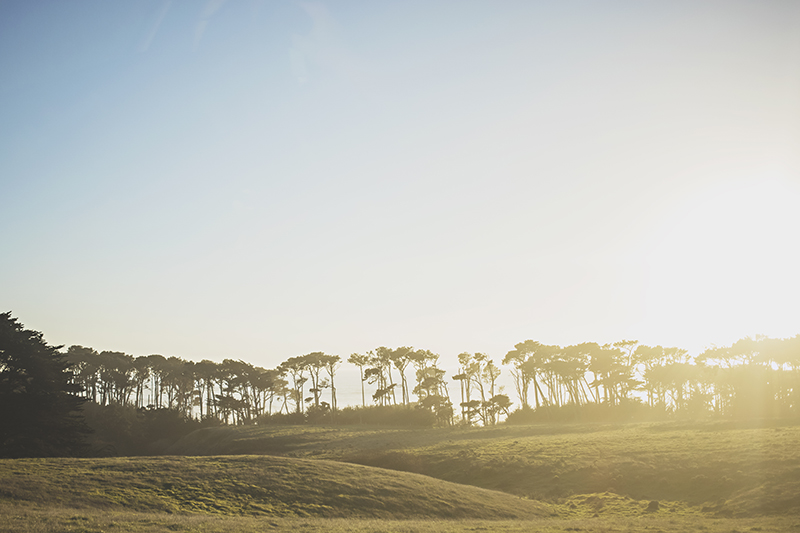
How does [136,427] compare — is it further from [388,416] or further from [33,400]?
[388,416]

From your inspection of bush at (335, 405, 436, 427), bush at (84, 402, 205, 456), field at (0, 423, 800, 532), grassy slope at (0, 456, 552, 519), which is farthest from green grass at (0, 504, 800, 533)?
bush at (335, 405, 436, 427)

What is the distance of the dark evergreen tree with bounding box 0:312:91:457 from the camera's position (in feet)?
135

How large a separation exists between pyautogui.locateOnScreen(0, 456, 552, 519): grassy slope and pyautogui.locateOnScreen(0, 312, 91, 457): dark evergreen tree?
44.6ft

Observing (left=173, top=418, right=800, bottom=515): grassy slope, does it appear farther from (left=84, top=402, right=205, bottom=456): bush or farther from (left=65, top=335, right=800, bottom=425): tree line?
(left=65, top=335, right=800, bottom=425): tree line

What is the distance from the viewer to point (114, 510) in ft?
74.4

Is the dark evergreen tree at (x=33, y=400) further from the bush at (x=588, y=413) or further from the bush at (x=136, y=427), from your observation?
the bush at (x=588, y=413)

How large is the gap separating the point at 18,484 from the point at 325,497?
16369 millimetres

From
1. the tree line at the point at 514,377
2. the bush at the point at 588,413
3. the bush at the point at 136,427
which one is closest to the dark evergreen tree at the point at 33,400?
the bush at the point at 136,427

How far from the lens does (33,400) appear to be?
42938mm

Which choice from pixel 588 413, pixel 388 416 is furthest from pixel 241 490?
pixel 588 413

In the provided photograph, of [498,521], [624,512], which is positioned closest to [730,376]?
[624,512]

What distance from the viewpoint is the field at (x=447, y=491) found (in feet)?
74.4

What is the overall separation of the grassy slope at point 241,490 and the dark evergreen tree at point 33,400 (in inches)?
535

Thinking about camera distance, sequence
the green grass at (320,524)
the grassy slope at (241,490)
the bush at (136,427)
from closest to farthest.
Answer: the green grass at (320,524), the grassy slope at (241,490), the bush at (136,427)
